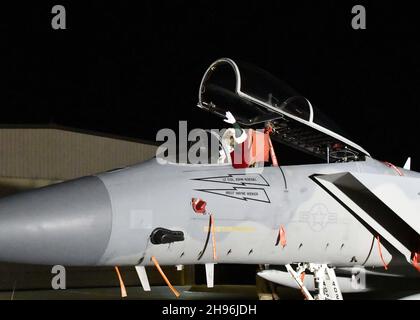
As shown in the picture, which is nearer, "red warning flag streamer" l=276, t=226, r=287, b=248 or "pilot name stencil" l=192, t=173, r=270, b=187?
"pilot name stencil" l=192, t=173, r=270, b=187

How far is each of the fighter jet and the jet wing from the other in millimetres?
15

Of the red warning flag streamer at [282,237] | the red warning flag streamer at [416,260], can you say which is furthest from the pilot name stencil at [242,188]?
the red warning flag streamer at [416,260]

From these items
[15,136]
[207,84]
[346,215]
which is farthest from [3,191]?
[346,215]

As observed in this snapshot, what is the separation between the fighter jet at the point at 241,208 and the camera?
5.08 metres

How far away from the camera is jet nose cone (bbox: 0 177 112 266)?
487 centimetres

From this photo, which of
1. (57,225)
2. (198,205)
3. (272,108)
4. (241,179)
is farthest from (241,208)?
(57,225)

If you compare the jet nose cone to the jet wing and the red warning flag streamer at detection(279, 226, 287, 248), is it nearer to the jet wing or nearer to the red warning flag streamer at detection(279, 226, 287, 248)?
the red warning flag streamer at detection(279, 226, 287, 248)

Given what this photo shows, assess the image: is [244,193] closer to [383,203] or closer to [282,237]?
[282,237]

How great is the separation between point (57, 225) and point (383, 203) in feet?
12.2

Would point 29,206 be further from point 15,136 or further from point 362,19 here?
point 15,136

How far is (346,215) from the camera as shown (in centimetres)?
A: 690

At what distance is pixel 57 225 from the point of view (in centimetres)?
498

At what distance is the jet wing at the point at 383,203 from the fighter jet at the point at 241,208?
15 mm

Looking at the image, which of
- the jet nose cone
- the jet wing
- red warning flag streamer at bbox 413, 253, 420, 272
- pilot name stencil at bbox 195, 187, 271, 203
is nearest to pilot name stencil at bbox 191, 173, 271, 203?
pilot name stencil at bbox 195, 187, 271, 203
